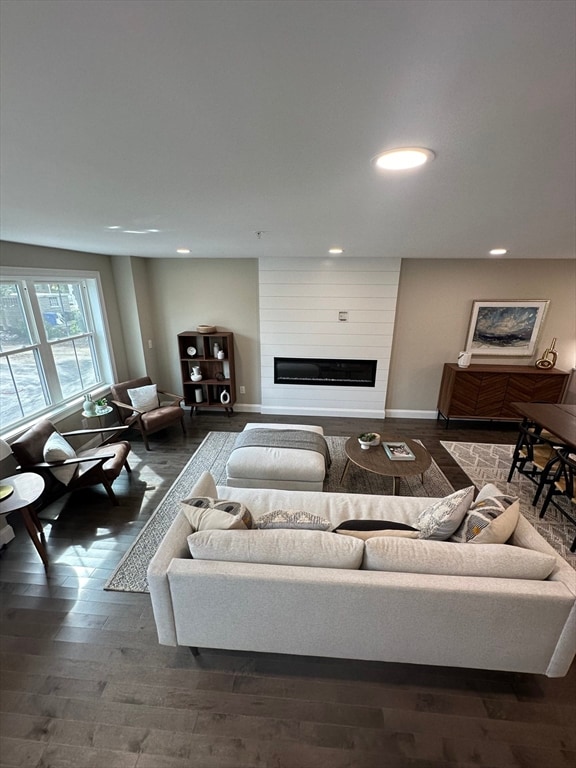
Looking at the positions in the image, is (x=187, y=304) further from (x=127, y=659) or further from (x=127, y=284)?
(x=127, y=659)

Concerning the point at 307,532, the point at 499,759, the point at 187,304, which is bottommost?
the point at 499,759

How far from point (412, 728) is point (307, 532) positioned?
101 cm

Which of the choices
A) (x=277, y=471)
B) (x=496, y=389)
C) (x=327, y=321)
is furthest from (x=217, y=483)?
(x=496, y=389)

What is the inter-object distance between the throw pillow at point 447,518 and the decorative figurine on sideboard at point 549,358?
3.70 metres

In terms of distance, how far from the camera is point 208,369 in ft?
16.8

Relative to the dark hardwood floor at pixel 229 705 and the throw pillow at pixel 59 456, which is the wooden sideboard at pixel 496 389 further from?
the throw pillow at pixel 59 456

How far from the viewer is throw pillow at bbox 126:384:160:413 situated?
4188mm

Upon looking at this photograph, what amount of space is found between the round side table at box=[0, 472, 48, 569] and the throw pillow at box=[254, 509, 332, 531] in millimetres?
1627

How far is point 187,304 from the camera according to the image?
485cm

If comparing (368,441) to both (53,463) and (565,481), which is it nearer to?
(565,481)

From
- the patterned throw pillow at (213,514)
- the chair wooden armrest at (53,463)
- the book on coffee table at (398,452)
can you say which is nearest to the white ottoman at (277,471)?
the book on coffee table at (398,452)

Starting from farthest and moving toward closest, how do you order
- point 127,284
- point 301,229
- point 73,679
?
1. point 127,284
2. point 301,229
3. point 73,679

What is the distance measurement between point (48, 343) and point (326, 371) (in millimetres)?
3571

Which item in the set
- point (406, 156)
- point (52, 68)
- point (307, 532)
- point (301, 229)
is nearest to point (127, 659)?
point (307, 532)
